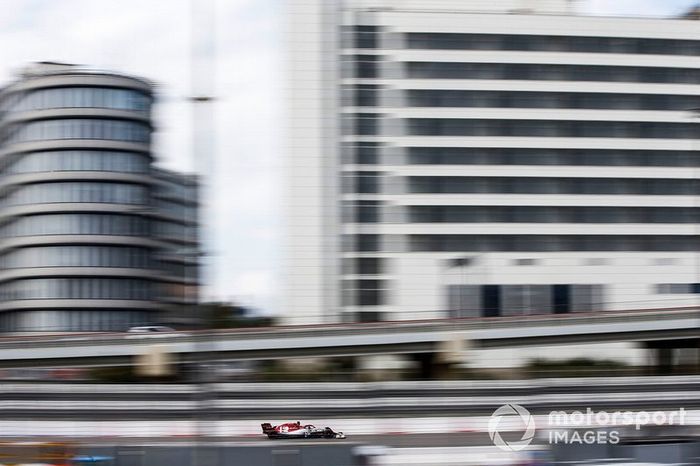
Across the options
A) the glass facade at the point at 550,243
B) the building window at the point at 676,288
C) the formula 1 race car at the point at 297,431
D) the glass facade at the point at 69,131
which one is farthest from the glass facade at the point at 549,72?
the formula 1 race car at the point at 297,431

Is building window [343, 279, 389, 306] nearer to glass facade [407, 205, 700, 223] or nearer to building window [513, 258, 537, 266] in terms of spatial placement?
glass facade [407, 205, 700, 223]

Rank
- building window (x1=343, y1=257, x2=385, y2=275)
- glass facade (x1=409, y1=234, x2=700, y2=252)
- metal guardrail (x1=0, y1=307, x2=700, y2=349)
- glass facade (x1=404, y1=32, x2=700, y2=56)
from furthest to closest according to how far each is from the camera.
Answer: glass facade (x1=404, y1=32, x2=700, y2=56), building window (x1=343, y1=257, x2=385, y2=275), glass facade (x1=409, y1=234, x2=700, y2=252), metal guardrail (x1=0, y1=307, x2=700, y2=349)

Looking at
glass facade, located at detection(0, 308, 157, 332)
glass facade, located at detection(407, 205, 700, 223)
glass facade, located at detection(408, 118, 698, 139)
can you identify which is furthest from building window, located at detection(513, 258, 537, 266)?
glass facade, located at detection(0, 308, 157, 332)

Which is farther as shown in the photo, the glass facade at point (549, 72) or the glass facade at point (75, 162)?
the glass facade at point (75, 162)

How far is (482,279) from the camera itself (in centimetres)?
4484

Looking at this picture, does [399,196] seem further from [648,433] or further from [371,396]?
[648,433]

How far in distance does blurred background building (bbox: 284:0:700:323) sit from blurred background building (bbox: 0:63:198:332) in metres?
11.8

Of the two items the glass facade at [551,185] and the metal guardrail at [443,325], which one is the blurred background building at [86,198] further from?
the glass facade at [551,185]

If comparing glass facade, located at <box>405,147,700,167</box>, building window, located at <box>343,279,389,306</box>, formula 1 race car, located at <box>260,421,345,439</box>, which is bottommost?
formula 1 race car, located at <box>260,421,345,439</box>

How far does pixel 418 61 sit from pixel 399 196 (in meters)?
6.75

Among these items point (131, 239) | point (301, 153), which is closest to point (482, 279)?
point (301, 153)

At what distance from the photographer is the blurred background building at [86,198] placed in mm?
53500

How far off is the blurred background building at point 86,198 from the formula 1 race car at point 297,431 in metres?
30.0

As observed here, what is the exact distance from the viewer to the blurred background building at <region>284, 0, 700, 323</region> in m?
45.6
